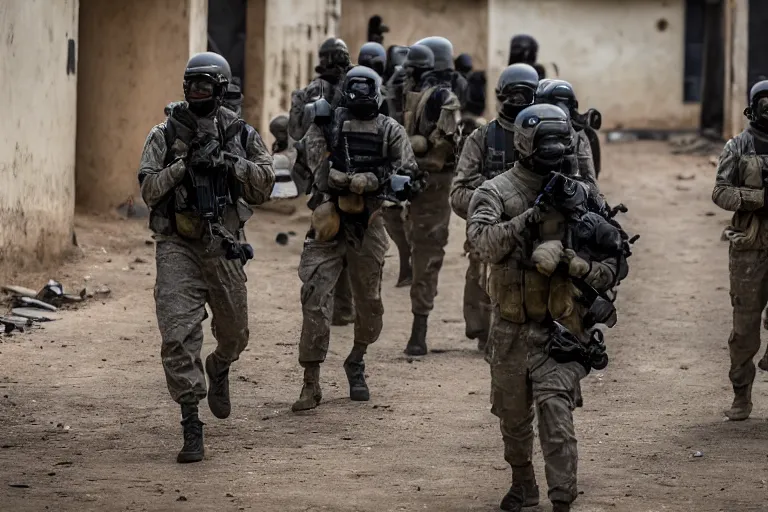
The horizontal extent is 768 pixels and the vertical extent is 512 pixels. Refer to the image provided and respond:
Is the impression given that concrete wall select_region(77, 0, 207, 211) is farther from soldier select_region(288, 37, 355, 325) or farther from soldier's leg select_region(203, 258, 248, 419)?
soldier's leg select_region(203, 258, 248, 419)

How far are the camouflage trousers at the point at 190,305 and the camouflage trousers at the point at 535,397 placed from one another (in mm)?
1715

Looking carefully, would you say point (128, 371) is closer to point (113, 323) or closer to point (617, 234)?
point (113, 323)

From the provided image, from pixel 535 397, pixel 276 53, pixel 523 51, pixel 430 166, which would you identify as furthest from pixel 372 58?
pixel 276 53

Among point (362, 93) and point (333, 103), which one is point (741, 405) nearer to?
point (362, 93)

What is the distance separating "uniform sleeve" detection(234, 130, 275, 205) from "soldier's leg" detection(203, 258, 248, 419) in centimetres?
35

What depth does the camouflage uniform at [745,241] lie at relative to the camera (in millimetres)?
8422

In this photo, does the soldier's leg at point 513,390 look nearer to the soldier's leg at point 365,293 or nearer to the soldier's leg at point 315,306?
the soldier's leg at point 315,306

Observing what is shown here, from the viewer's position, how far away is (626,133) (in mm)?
24281

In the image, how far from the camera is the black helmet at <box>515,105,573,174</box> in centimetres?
643

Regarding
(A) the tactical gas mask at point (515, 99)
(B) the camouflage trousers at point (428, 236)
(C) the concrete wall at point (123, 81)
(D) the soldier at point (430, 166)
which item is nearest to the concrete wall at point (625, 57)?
(C) the concrete wall at point (123, 81)

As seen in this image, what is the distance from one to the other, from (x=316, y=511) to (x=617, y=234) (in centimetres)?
173

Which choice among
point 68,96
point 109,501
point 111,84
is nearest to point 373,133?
point 109,501

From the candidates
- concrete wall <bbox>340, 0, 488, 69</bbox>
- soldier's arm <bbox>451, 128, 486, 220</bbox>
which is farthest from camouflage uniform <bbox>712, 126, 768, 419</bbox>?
concrete wall <bbox>340, 0, 488, 69</bbox>

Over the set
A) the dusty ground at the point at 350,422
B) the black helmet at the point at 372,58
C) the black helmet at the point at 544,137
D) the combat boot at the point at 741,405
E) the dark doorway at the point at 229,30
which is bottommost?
the dusty ground at the point at 350,422
